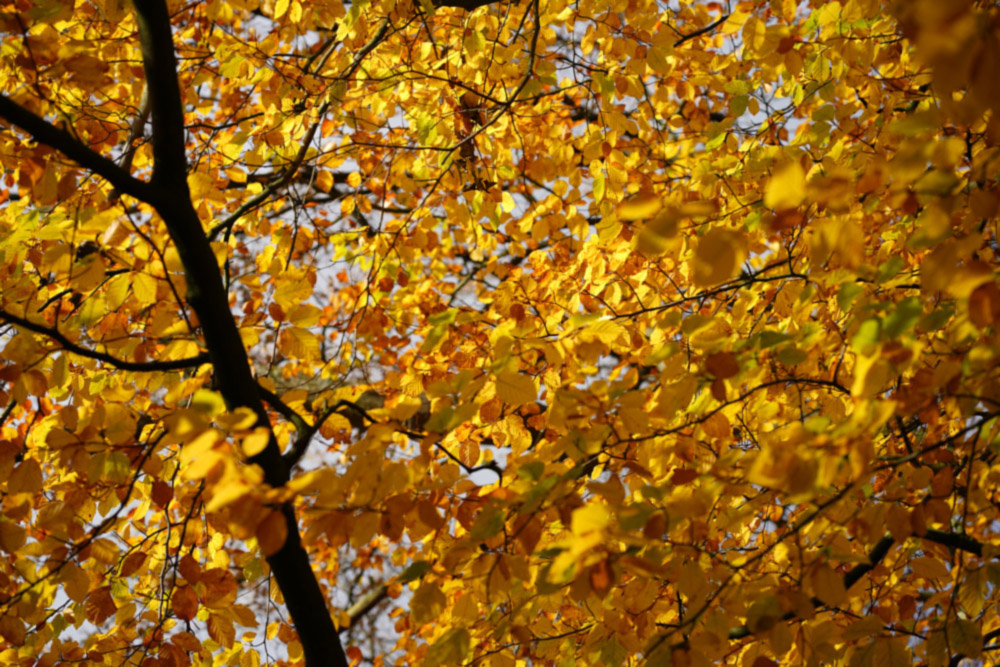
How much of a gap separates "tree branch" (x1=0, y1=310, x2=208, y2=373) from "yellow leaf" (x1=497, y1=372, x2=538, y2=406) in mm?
947

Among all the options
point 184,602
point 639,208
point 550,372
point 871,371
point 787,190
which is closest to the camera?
point 787,190

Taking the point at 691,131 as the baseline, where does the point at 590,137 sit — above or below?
below

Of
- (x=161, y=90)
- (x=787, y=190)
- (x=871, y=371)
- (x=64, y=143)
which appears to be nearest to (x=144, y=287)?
(x=64, y=143)

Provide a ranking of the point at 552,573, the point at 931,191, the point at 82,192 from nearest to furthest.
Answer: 1. the point at 931,191
2. the point at 552,573
3. the point at 82,192

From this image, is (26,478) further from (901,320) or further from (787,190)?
(901,320)

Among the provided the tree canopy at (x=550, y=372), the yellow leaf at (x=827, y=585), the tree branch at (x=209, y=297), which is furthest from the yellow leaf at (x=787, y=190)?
the tree branch at (x=209, y=297)

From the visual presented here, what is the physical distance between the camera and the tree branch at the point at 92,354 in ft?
6.04

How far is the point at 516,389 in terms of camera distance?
2113mm

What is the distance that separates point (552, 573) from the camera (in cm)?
147

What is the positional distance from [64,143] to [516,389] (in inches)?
55.4

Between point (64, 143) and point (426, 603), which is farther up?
point (64, 143)

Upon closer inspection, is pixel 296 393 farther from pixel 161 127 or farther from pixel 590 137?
pixel 590 137

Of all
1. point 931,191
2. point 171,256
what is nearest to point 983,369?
point 931,191

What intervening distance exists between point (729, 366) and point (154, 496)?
1.82m
